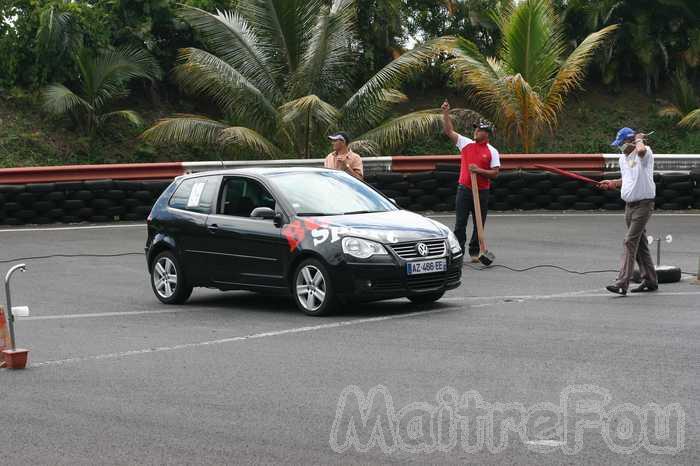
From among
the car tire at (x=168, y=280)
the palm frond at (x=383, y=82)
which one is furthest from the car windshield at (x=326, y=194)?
the palm frond at (x=383, y=82)

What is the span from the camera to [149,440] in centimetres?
692

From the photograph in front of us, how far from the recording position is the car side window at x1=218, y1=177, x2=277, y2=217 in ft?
41.5

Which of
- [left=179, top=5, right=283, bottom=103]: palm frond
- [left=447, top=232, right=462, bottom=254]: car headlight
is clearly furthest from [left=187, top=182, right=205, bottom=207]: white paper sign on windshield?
[left=179, top=5, right=283, bottom=103]: palm frond

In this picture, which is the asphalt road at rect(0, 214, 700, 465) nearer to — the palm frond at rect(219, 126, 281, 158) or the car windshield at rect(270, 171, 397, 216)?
the car windshield at rect(270, 171, 397, 216)

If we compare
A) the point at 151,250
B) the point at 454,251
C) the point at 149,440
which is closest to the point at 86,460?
the point at 149,440

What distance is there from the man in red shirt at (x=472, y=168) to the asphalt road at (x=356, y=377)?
5.43 feet

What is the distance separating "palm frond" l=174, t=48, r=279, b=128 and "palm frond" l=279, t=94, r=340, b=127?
0.97 meters

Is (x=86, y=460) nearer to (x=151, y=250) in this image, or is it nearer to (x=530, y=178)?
(x=151, y=250)

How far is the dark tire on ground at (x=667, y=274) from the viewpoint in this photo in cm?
1395

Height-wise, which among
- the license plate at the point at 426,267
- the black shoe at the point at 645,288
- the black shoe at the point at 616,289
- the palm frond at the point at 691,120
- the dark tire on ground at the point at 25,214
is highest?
the palm frond at the point at 691,120

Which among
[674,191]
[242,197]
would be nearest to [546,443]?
[242,197]

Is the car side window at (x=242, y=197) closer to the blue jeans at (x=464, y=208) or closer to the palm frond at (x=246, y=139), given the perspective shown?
the blue jeans at (x=464, y=208)

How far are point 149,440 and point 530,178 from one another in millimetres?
17494

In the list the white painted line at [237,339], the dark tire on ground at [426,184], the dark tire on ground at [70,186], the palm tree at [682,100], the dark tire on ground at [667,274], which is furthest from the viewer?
the palm tree at [682,100]
